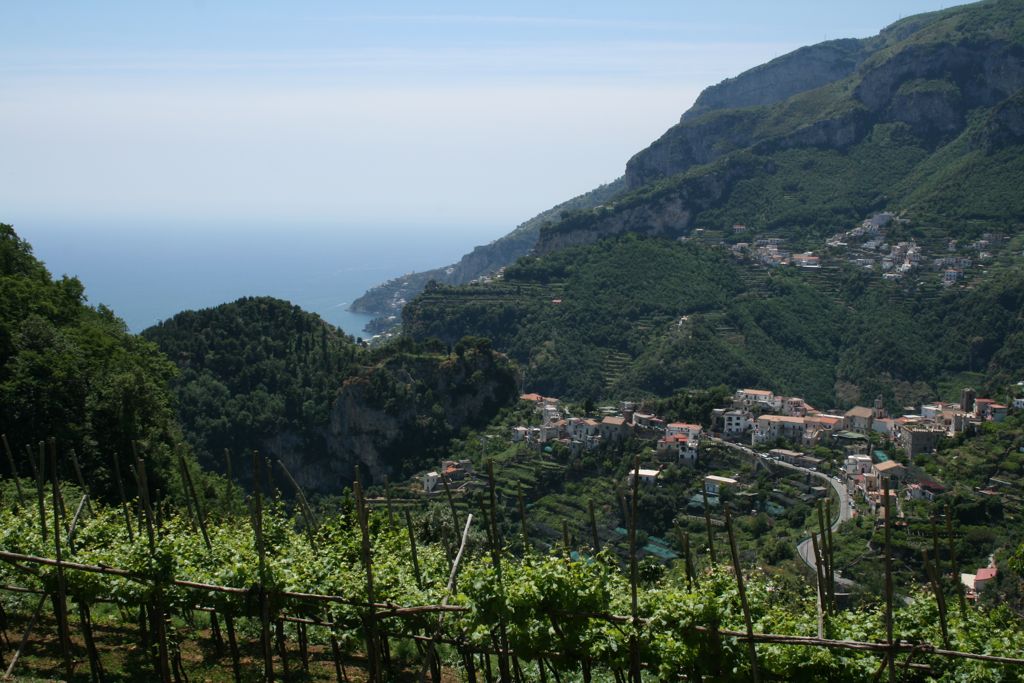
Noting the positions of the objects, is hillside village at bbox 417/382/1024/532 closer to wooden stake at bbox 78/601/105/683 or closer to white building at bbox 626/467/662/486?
white building at bbox 626/467/662/486

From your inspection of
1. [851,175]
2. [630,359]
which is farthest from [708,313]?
[851,175]

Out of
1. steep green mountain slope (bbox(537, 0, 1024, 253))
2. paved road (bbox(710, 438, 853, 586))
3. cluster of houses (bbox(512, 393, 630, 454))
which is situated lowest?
paved road (bbox(710, 438, 853, 586))

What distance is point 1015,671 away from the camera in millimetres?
8203

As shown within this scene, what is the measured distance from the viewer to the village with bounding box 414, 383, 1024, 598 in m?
33.0

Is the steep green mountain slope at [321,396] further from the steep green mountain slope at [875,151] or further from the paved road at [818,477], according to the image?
the steep green mountain slope at [875,151]

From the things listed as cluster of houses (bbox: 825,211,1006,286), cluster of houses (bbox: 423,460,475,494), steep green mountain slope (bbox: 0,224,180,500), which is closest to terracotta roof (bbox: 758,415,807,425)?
cluster of houses (bbox: 423,460,475,494)

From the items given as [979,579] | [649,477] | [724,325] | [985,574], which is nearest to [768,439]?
[649,477]

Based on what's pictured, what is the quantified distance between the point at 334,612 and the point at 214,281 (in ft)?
559

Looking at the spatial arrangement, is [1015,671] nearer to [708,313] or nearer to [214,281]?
[708,313]

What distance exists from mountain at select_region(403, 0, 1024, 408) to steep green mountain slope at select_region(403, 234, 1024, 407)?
0.18 m

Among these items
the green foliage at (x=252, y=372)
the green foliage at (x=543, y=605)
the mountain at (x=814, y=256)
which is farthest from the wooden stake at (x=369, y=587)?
the mountain at (x=814, y=256)

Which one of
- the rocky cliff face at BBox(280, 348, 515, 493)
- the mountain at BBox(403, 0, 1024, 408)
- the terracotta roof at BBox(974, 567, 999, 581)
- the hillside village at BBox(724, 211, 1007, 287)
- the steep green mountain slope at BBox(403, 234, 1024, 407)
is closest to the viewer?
the terracotta roof at BBox(974, 567, 999, 581)

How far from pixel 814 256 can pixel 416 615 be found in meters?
86.7

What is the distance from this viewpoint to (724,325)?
7550 cm
